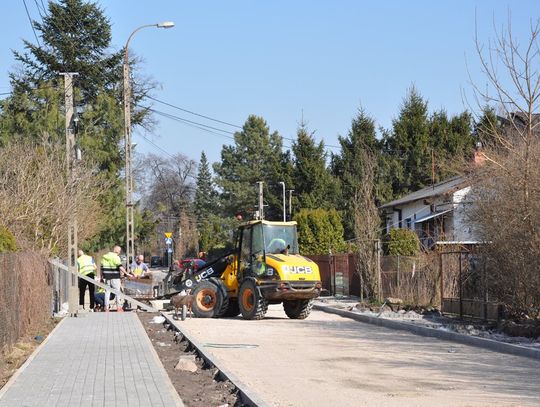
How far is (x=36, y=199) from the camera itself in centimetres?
2448

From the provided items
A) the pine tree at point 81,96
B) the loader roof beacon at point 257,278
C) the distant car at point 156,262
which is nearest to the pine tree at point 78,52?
the pine tree at point 81,96

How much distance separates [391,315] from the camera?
929 inches

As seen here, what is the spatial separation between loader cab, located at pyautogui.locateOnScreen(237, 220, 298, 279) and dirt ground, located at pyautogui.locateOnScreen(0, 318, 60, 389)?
6.53 meters

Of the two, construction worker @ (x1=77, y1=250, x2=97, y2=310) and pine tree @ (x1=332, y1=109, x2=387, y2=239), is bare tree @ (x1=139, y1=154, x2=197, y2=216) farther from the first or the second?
construction worker @ (x1=77, y1=250, x2=97, y2=310)

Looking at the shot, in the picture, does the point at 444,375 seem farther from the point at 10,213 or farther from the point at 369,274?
the point at 369,274

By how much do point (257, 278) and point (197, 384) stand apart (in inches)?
478

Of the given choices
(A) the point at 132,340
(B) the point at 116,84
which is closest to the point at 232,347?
(A) the point at 132,340

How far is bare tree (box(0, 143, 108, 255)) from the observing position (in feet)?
76.4

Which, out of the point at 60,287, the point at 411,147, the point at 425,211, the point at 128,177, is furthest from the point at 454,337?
the point at 411,147

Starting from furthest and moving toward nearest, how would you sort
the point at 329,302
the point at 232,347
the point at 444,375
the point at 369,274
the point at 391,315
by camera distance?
the point at 329,302, the point at 369,274, the point at 391,315, the point at 232,347, the point at 444,375

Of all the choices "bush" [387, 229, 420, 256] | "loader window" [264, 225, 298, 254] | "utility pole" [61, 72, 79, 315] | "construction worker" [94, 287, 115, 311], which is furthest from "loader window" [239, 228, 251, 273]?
"bush" [387, 229, 420, 256]

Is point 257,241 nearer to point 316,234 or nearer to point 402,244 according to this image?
point 402,244

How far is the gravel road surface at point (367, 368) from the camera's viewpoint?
10609 mm

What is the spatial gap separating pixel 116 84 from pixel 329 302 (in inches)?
966
